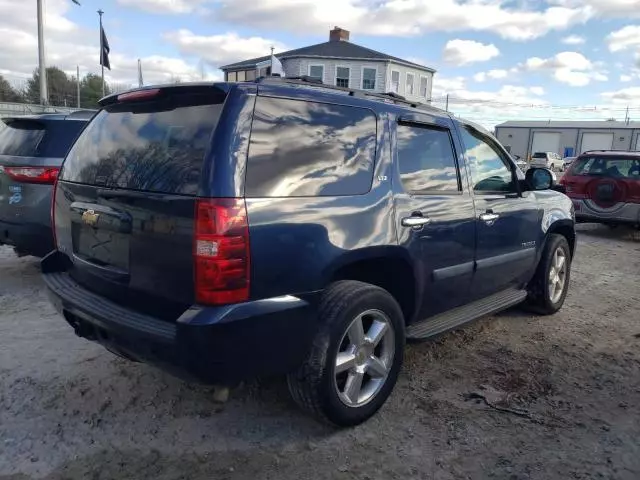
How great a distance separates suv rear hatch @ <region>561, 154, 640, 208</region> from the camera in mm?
9383

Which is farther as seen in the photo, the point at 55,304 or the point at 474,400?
the point at 474,400

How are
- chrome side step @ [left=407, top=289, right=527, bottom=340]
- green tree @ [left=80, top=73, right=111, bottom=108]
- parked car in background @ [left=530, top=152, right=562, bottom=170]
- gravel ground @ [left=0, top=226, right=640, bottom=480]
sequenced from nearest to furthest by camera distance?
gravel ground @ [left=0, top=226, right=640, bottom=480]
chrome side step @ [left=407, top=289, right=527, bottom=340]
parked car in background @ [left=530, top=152, right=562, bottom=170]
green tree @ [left=80, top=73, right=111, bottom=108]

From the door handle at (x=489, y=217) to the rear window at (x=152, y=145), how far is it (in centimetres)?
222

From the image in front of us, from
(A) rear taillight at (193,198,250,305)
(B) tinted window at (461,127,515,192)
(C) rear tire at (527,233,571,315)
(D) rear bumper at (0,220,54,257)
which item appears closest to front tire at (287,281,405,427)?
(A) rear taillight at (193,198,250,305)

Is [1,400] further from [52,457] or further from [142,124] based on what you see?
[142,124]

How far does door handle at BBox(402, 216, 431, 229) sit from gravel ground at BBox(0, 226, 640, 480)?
112 cm

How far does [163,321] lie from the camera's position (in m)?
2.57

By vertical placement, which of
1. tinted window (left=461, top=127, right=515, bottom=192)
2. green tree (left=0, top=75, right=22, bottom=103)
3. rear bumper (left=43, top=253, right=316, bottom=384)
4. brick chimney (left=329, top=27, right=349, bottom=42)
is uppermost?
brick chimney (left=329, top=27, right=349, bottom=42)

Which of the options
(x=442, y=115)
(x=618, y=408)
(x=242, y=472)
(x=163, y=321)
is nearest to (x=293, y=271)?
(x=163, y=321)

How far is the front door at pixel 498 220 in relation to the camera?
3941 mm

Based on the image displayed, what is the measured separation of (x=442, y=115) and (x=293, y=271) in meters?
1.92

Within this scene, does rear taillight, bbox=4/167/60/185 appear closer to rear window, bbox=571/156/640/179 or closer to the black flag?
rear window, bbox=571/156/640/179

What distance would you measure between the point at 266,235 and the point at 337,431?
1.28 m

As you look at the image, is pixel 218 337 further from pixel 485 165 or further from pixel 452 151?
pixel 485 165
